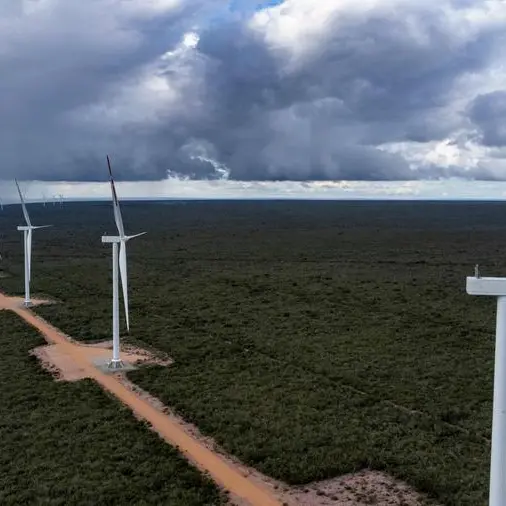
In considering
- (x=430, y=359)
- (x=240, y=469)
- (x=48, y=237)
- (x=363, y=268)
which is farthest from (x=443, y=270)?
(x=48, y=237)

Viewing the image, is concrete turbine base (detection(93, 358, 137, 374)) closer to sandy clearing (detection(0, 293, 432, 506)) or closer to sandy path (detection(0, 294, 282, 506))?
sandy path (detection(0, 294, 282, 506))

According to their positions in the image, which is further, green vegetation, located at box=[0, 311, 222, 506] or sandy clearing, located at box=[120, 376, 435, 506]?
green vegetation, located at box=[0, 311, 222, 506]

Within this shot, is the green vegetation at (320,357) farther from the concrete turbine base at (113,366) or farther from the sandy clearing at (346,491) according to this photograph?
the concrete turbine base at (113,366)

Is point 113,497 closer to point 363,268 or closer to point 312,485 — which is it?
point 312,485

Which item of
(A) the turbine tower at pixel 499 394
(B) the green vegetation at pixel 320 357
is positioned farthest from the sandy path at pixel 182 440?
(A) the turbine tower at pixel 499 394

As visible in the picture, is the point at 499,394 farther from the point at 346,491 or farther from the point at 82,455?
the point at 82,455

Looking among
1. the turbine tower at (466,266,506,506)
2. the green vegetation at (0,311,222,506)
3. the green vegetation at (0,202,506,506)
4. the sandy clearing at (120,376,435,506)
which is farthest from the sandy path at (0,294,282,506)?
the turbine tower at (466,266,506,506)
